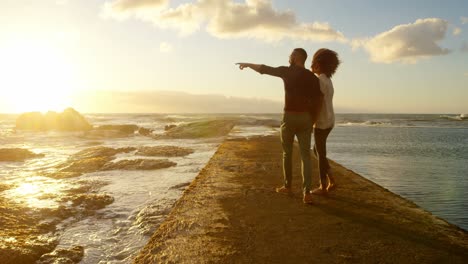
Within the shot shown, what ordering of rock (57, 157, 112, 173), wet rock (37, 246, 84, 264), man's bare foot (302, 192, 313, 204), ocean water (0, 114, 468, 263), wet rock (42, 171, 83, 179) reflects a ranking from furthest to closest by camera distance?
rock (57, 157, 112, 173) < wet rock (42, 171, 83, 179) < man's bare foot (302, 192, 313, 204) < ocean water (0, 114, 468, 263) < wet rock (37, 246, 84, 264)

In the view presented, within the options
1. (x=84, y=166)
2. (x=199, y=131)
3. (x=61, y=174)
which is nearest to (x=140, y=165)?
(x=84, y=166)

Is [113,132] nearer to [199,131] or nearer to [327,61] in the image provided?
[199,131]

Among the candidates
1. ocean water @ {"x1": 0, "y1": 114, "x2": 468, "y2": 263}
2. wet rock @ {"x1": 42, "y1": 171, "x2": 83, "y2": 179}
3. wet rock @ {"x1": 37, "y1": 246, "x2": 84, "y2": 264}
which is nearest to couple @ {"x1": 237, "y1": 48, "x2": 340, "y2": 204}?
ocean water @ {"x1": 0, "y1": 114, "x2": 468, "y2": 263}

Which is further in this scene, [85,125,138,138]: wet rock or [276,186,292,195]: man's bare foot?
[85,125,138,138]: wet rock

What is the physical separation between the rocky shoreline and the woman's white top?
953mm

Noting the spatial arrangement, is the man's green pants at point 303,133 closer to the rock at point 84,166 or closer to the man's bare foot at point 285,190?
the man's bare foot at point 285,190

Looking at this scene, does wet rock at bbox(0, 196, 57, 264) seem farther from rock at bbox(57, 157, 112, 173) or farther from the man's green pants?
rock at bbox(57, 157, 112, 173)

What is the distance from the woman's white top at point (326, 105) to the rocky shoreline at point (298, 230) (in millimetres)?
953

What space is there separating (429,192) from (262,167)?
3162 millimetres

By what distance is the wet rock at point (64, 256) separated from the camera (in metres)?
3.46

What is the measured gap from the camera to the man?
14.2 ft

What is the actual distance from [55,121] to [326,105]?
3492 centimetres

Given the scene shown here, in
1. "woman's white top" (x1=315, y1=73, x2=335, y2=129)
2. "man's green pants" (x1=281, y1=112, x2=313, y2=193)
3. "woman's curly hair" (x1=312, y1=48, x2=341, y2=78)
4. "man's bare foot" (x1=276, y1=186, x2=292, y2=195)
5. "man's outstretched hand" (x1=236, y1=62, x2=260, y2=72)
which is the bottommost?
"man's bare foot" (x1=276, y1=186, x2=292, y2=195)

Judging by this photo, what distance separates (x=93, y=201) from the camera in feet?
18.8
